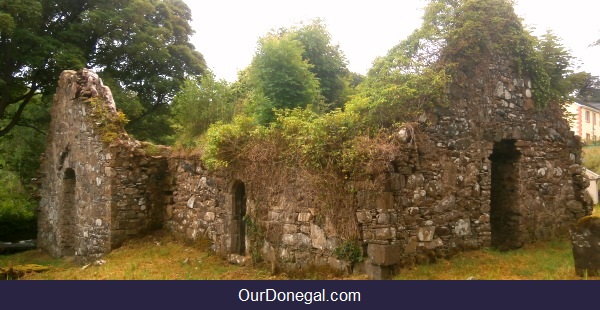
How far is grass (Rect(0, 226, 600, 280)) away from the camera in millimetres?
8703

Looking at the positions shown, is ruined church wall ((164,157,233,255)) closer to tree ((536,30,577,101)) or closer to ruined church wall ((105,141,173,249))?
ruined church wall ((105,141,173,249))

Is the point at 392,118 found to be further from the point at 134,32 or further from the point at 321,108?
the point at 134,32

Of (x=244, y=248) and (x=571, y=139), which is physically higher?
(x=571, y=139)

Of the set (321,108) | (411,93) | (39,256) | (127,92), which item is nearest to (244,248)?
(321,108)

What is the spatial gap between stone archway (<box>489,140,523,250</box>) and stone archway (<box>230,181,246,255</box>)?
5.63 m

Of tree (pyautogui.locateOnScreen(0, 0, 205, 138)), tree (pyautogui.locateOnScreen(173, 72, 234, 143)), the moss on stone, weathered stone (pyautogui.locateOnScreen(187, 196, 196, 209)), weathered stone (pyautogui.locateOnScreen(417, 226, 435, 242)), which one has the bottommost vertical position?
the moss on stone

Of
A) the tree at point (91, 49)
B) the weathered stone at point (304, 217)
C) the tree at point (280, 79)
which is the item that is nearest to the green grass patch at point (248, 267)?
the weathered stone at point (304, 217)

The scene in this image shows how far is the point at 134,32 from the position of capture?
75.3 ft

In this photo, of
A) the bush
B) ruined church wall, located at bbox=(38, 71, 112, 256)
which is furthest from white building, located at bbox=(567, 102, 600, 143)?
the bush

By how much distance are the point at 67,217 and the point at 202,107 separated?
595 centimetres

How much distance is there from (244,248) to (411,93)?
5.07m

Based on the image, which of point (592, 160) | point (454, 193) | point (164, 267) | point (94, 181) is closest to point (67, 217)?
point (94, 181)

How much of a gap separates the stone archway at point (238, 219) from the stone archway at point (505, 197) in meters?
5.63

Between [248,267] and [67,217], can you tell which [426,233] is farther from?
[67,217]
